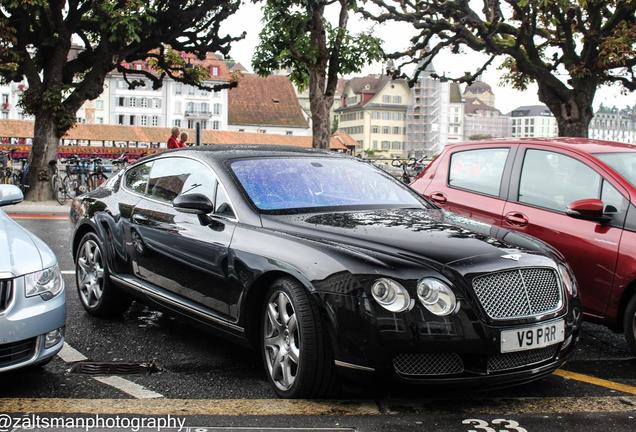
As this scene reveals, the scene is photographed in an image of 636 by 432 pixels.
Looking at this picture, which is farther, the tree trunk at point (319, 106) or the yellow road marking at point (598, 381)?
the tree trunk at point (319, 106)

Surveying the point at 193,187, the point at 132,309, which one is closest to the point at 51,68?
the point at 132,309

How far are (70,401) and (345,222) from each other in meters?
1.81

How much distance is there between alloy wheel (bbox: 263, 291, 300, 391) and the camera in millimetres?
4066

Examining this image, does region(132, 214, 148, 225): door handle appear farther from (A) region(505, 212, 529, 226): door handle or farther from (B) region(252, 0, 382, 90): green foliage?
(B) region(252, 0, 382, 90): green foliage

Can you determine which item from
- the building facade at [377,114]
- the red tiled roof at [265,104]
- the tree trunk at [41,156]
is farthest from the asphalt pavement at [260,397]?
the building facade at [377,114]

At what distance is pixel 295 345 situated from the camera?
4.05 m

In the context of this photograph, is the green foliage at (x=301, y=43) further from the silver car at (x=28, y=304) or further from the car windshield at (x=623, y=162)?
the silver car at (x=28, y=304)

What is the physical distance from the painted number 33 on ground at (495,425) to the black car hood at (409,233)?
80 cm

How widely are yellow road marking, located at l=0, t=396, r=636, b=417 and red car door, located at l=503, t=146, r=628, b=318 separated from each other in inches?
45.7

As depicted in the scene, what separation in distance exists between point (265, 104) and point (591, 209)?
355 ft

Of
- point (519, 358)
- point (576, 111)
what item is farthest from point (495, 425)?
point (576, 111)

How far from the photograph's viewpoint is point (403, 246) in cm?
402

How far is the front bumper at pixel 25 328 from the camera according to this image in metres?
3.96

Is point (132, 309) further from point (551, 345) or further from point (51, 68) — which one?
point (51, 68)
